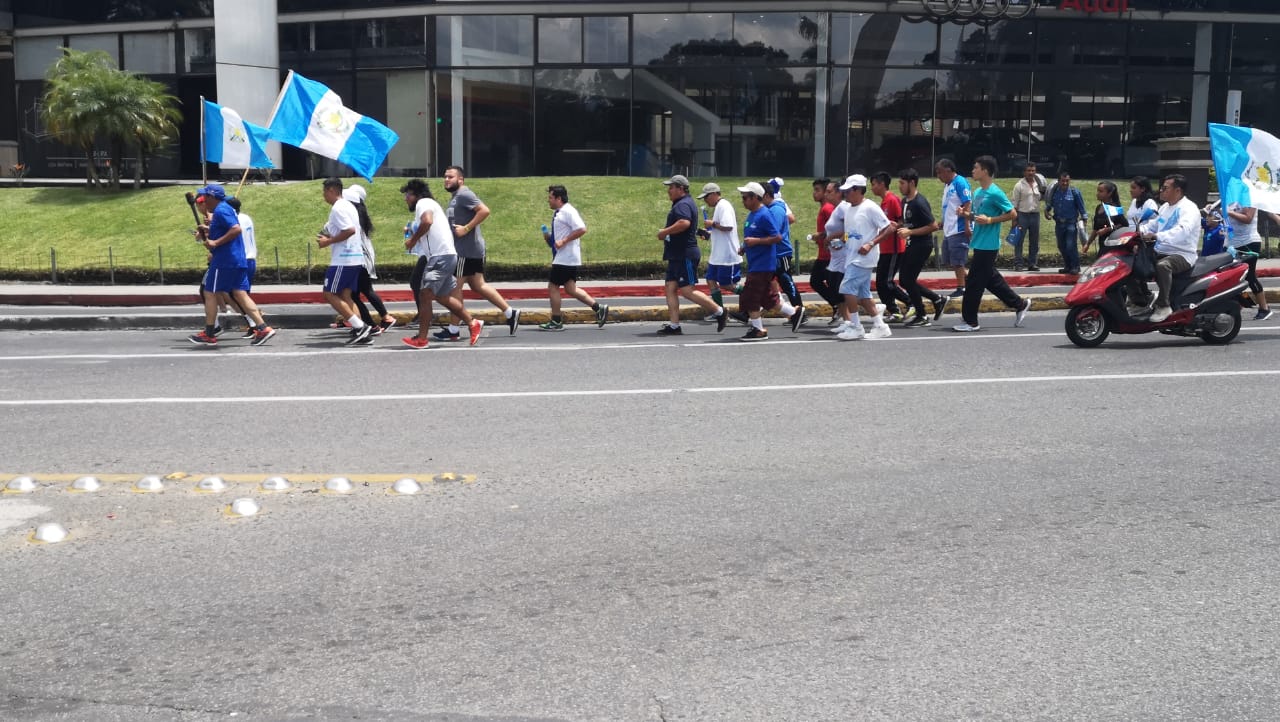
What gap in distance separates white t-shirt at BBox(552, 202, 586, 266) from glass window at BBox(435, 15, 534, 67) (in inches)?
655

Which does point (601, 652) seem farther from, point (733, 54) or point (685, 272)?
point (733, 54)

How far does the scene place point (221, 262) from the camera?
1287 cm

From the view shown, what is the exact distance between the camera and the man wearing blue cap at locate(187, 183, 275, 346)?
12789mm

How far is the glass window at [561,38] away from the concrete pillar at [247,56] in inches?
266

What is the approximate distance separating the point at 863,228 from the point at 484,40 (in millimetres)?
19026

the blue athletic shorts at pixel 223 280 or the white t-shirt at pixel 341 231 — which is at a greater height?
the white t-shirt at pixel 341 231

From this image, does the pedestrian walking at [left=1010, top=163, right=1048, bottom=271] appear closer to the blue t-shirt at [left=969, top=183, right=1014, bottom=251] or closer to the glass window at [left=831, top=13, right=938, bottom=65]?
the blue t-shirt at [left=969, top=183, right=1014, bottom=251]

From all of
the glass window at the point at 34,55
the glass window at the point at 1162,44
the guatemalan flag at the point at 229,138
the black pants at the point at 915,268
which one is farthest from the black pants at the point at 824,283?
the glass window at the point at 34,55

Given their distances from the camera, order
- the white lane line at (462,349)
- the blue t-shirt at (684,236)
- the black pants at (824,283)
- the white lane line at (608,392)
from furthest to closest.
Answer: the black pants at (824,283) < the blue t-shirt at (684,236) < the white lane line at (462,349) < the white lane line at (608,392)

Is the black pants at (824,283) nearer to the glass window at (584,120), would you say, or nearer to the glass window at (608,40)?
the glass window at (584,120)

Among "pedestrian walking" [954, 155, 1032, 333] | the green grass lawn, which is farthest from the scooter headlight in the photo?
the green grass lawn

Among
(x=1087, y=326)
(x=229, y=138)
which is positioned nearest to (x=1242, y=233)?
(x=1087, y=326)

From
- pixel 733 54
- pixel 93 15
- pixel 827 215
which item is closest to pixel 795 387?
pixel 827 215

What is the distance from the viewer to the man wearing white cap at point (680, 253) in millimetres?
13195
